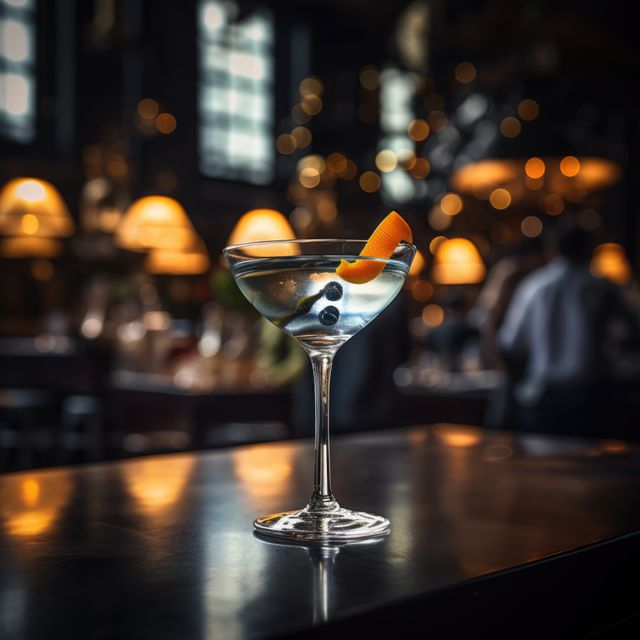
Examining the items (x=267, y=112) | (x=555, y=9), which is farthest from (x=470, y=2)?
(x=267, y=112)

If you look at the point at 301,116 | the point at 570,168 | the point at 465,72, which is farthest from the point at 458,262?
the point at 465,72

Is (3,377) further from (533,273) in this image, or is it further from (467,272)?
(533,273)

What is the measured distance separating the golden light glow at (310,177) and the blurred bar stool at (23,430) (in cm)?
237

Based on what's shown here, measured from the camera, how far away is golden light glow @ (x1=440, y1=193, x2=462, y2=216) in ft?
23.5

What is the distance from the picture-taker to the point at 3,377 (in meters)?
7.03

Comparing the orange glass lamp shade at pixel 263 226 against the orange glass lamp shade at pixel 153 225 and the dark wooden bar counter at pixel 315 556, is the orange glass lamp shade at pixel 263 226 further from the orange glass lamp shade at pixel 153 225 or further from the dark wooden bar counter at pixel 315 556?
the dark wooden bar counter at pixel 315 556

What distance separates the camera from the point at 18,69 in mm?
11930

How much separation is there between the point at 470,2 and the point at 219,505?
8350 millimetres

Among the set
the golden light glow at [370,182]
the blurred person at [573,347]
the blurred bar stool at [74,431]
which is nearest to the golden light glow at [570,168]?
the blurred person at [573,347]

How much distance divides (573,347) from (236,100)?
1146cm

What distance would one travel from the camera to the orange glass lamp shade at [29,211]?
539 cm

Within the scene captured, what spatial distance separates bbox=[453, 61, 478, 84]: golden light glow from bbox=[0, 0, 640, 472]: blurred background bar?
1.1 inches

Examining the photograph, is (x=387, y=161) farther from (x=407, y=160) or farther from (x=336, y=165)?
(x=336, y=165)

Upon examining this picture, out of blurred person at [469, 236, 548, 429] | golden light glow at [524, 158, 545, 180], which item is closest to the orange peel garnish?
blurred person at [469, 236, 548, 429]
